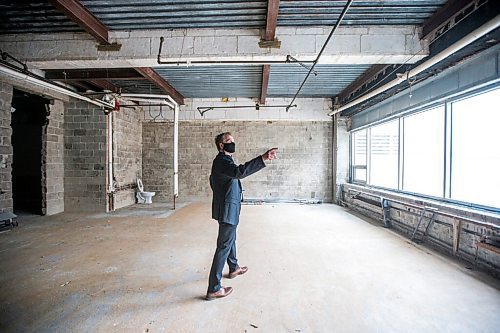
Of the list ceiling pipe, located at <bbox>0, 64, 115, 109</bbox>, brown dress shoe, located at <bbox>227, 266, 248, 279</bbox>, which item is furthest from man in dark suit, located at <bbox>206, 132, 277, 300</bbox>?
ceiling pipe, located at <bbox>0, 64, 115, 109</bbox>

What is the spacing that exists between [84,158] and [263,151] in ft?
16.2

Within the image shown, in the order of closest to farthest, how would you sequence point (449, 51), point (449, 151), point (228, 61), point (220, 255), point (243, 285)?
point (220, 255) → point (243, 285) → point (449, 51) → point (449, 151) → point (228, 61)

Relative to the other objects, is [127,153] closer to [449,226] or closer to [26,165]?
[26,165]

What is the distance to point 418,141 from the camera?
4.86 metres

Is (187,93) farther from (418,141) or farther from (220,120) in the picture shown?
(418,141)

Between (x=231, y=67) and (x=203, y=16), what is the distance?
183 cm

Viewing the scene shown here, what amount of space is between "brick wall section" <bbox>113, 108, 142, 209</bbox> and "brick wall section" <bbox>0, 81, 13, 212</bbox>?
6.91ft

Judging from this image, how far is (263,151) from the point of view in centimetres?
827

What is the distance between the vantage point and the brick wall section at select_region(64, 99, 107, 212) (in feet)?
21.4

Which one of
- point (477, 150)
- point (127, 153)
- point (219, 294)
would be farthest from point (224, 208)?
point (127, 153)

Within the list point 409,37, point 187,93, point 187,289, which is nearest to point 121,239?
point 187,289

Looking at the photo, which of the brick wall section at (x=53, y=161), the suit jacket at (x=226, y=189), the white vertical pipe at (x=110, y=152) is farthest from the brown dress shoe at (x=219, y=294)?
the brick wall section at (x=53, y=161)

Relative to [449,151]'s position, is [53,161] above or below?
below

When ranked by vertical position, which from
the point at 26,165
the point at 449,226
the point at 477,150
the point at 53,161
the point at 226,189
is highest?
the point at 477,150
